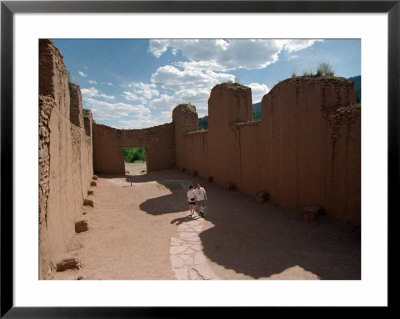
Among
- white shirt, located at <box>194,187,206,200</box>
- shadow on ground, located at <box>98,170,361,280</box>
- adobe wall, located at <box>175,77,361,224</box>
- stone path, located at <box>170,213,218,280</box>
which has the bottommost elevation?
stone path, located at <box>170,213,218,280</box>

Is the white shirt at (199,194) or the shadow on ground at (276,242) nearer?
the shadow on ground at (276,242)

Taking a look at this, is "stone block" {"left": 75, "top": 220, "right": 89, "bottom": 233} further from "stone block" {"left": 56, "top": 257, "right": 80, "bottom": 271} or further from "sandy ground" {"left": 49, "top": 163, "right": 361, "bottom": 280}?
"stone block" {"left": 56, "top": 257, "right": 80, "bottom": 271}

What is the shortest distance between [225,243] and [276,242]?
4.04ft

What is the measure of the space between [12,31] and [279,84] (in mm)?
6975

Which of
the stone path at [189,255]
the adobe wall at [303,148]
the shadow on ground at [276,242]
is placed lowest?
the stone path at [189,255]

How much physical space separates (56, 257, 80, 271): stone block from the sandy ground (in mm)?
85

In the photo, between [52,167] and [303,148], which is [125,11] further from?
[303,148]

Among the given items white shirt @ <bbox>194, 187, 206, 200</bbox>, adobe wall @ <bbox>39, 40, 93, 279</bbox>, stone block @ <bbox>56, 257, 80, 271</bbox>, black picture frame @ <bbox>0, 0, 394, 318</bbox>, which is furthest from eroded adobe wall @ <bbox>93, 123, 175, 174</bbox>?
black picture frame @ <bbox>0, 0, 394, 318</bbox>

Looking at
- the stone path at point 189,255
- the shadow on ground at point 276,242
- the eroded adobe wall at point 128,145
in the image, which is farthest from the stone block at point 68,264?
the eroded adobe wall at point 128,145

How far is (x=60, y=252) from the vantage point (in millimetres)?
4098

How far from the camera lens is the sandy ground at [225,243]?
3713 mm

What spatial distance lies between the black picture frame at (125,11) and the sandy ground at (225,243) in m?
1.43

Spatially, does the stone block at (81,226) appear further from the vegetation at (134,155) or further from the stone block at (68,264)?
the vegetation at (134,155)

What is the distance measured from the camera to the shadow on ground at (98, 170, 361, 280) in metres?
3.73
